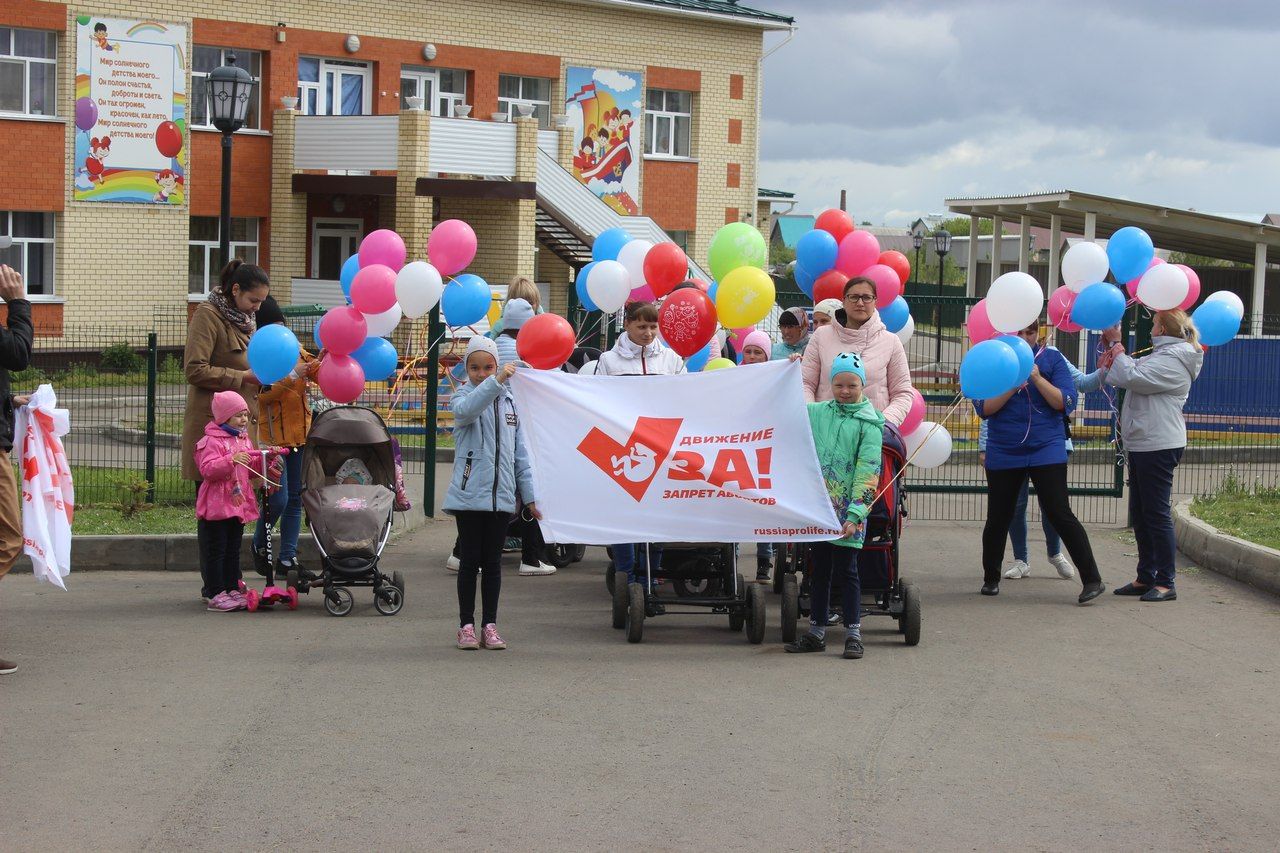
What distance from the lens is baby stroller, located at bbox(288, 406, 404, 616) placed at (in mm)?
9438

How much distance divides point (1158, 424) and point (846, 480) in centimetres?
306

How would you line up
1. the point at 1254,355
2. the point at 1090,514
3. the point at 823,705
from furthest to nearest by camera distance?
1. the point at 1254,355
2. the point at 1090,514
3. the point at 823,705

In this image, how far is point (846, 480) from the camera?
8641 mm

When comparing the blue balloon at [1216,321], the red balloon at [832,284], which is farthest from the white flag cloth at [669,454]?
the blue balloon at [1216,321]

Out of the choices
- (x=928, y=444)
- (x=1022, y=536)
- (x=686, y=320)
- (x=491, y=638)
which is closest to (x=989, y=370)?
(x=928, y=444)

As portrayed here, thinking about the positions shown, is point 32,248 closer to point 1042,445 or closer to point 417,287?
point 417,287

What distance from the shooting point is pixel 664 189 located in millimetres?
38594

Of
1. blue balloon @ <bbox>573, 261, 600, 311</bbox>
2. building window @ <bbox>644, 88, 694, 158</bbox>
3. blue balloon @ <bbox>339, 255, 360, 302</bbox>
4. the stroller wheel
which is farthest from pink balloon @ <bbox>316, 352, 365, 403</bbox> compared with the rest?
building window @ <bbox>644, 88, 694, 158</bbox>

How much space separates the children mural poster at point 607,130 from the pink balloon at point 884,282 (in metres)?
26.9

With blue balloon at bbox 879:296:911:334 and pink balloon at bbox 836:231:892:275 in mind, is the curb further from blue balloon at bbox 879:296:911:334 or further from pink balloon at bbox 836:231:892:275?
pink balloon at bbox 836:231:892:275

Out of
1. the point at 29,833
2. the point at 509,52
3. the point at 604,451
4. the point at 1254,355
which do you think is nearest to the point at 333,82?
the point at 509,52

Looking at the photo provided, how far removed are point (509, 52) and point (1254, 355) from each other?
20915 mm

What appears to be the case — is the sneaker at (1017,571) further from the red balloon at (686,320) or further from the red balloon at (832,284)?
the red balloon at (686,320)

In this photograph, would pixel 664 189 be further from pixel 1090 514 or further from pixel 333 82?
pixel 1090 514
